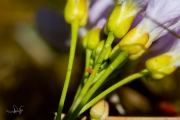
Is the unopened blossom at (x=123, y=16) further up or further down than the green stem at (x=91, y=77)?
further up

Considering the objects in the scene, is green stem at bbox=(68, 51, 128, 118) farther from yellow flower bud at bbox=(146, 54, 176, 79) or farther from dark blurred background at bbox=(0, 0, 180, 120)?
dark blurred background at bbox=(0, 0, 180, 120)

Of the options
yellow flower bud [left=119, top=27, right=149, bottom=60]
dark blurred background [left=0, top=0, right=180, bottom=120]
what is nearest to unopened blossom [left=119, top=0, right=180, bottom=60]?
yellow flower bud [left=119, top=27, right=149, bottom=60]

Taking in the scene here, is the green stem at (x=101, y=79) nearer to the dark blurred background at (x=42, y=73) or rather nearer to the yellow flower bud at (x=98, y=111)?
the yellow flower bud at (x=98, y=111)

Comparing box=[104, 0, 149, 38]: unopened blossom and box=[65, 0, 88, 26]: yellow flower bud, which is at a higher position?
box=[65, 0, 88, 26]: yellow flower bud

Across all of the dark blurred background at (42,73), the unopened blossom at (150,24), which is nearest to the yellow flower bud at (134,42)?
the unopened blossom at (150,24)

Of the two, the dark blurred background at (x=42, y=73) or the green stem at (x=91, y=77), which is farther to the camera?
the dark blurred background at (x=42, y=73)

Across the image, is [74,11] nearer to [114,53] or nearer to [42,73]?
[114,53]
